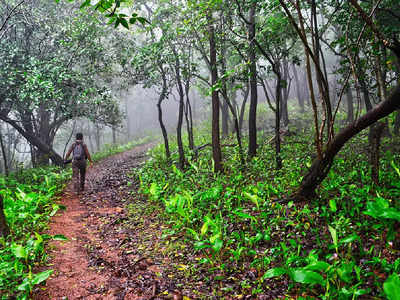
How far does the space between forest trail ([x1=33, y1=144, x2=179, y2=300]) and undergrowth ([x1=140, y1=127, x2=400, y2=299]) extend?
769 millimetres

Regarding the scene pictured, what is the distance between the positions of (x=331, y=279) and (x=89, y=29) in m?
12.5

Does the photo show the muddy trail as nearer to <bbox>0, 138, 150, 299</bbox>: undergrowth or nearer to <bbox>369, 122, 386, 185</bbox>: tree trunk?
<bbox>0, 138, 150, 299</bbox>: undergrowth

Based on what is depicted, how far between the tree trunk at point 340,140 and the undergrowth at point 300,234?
0.31 meters

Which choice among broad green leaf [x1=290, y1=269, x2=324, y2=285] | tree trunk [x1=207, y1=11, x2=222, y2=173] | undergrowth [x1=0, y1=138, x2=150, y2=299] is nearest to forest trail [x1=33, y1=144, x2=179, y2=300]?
undergrowth [x1=0, y1=138, x2=150, y2=299]

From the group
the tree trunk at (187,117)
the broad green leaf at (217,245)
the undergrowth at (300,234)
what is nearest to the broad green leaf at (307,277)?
the undergrowth at (300,234)

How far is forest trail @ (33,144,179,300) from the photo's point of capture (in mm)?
3760

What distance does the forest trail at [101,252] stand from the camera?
12.3 ft

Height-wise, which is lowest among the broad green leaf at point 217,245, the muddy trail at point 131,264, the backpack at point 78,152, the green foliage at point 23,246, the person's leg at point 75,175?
the muddy trail at point 131,264

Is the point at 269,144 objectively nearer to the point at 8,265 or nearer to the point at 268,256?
the point at 268,256

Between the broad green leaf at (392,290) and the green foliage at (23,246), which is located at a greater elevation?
the green foliage at (23,246)

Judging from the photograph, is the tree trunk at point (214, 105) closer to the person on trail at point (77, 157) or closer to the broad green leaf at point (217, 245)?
the person on trail at point (77, 157)

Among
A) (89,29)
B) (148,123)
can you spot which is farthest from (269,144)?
(148,123)

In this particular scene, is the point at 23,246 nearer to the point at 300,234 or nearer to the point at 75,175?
the point at 75,175

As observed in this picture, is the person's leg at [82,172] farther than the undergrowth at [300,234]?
Yes
